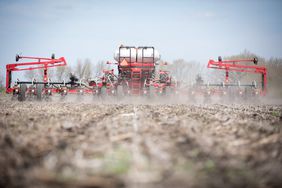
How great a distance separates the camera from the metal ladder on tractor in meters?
17.3

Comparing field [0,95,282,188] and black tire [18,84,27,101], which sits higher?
field [0,95,282,188]

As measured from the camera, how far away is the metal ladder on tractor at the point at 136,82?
56.8 ft

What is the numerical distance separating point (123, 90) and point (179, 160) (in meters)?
14.4

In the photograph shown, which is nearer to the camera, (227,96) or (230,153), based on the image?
(230,153)

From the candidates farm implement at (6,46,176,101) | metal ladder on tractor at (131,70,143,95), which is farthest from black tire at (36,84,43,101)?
metal ladder on tractor at (131,70,143,95)

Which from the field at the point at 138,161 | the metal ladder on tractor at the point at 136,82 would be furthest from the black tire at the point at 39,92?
the field at the point at 138,161

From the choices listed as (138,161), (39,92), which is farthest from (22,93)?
(138,161)

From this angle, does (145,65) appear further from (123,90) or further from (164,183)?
(164,183)

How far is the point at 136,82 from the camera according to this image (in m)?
17.7

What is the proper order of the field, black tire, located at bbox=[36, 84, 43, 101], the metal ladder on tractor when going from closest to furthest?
the field, black tire, located at bbox=[36, 84, 43, 101], the metal ladder on tractor

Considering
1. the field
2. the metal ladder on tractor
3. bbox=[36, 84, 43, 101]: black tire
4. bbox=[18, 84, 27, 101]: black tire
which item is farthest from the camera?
the metal ladder on tractor

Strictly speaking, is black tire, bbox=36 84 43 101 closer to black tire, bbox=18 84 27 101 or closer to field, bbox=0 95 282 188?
black tire, bbox=18 84 27 101

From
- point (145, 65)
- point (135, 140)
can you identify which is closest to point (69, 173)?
point (135, 140)

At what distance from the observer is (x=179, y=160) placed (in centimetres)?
213
